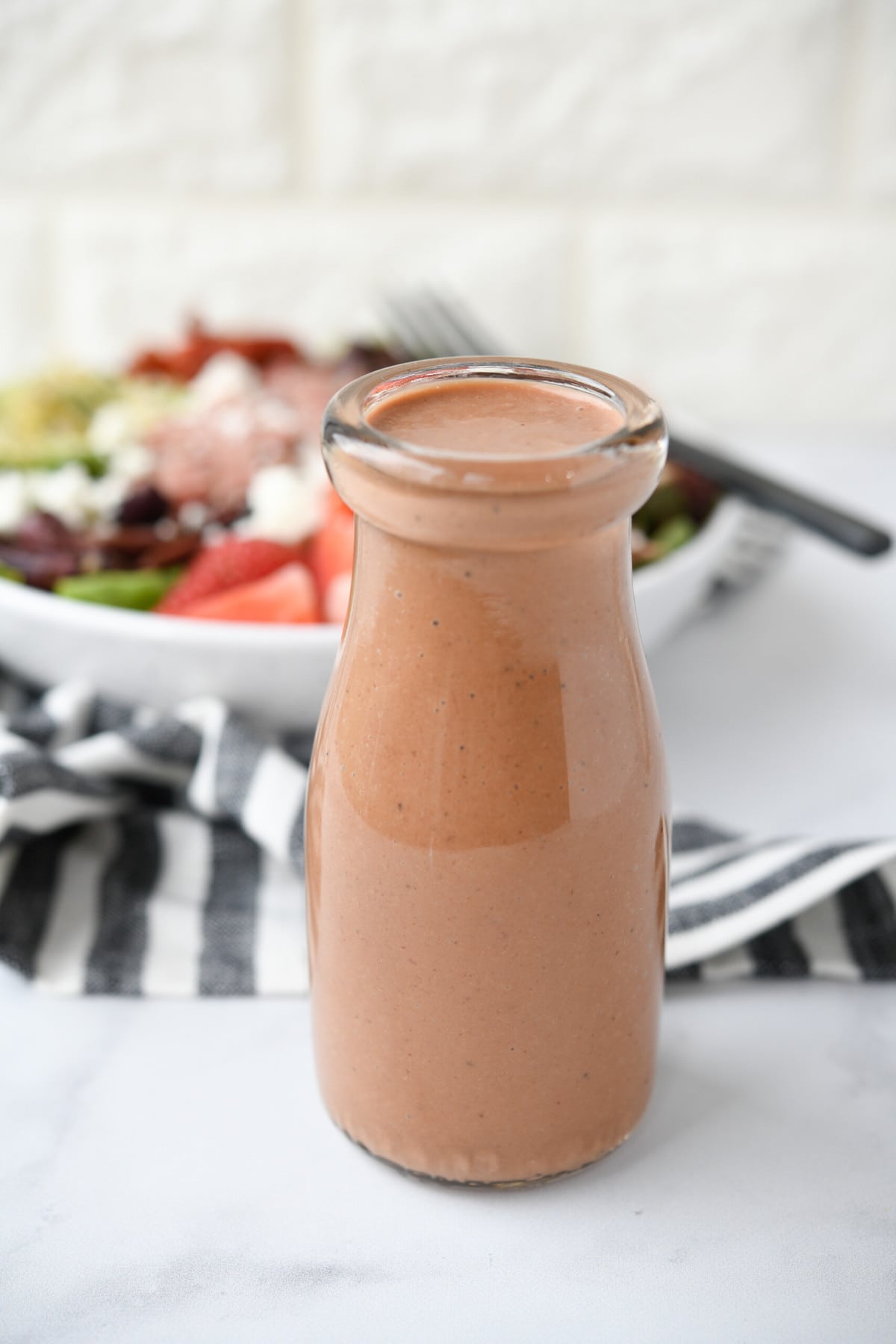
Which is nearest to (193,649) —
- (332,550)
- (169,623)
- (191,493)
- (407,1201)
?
(169,623)

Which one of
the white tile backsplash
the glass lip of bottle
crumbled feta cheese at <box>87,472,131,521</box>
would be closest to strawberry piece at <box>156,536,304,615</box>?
crumbled feta cheese at <box>87,472,131,521</box>

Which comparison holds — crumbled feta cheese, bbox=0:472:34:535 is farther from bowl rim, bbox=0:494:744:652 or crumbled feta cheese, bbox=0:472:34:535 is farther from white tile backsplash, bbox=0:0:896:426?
white tile backsplash, bbox=0:0:896:426

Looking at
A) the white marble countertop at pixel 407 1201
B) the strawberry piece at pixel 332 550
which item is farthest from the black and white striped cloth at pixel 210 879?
the strawberry piece at pixel 332 550

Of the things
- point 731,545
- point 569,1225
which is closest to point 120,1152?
point 569,1225

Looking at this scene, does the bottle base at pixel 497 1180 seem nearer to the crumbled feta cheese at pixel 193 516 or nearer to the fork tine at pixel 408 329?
the crumbled feta cheese at pixel 193 516

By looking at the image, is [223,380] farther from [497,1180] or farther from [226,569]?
[497,1180]

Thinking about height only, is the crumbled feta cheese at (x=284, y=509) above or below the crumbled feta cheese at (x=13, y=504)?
above

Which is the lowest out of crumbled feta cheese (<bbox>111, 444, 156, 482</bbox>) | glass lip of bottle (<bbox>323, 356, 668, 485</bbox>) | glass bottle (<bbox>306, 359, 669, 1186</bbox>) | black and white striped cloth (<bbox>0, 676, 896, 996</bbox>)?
black and white striped cloth (<bbox>0, 676, 896, 996</bbox>)
